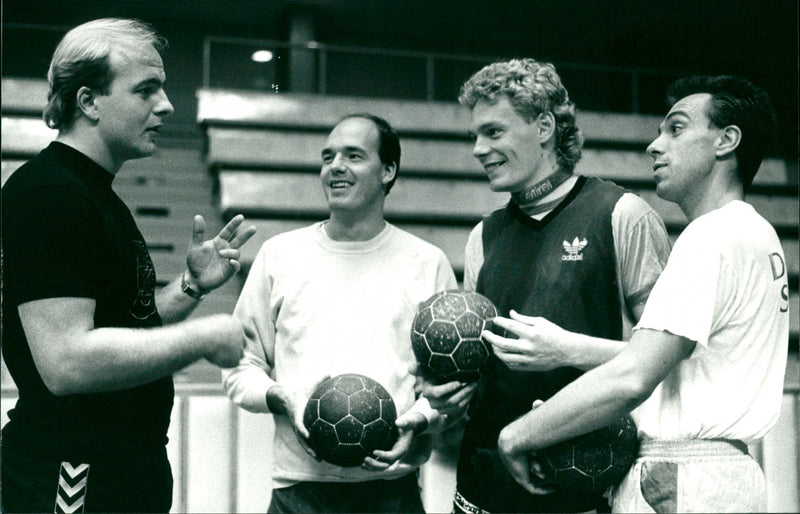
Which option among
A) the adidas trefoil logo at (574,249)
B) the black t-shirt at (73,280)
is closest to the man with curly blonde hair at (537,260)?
the adidas trefoil logo at (574,249)

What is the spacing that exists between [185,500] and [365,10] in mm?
8200

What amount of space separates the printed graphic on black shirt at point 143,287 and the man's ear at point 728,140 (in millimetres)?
1514

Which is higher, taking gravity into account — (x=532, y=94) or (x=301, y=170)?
(x=301, y=170)

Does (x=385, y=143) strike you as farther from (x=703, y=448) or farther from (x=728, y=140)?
(x=703, y=448)

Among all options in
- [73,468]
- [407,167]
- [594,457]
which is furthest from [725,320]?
[407,167]

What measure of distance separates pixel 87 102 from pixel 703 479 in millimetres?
1747

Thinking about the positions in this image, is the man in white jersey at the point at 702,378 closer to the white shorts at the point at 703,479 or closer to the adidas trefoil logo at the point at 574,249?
the white shorts at the point at 703,479

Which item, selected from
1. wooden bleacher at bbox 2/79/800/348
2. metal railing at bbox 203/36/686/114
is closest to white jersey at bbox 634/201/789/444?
wooden bleacher at bbox 2/79/800/348

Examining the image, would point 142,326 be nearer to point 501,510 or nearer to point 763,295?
point 501,510

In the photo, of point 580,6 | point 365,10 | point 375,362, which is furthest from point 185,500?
point 580,6

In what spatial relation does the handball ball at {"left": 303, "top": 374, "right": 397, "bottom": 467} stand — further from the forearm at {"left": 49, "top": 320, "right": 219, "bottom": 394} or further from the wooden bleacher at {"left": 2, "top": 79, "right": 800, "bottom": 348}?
the wooden bleacher at {"left": 2, "top": 79, "right": 800, "bottom": 348}

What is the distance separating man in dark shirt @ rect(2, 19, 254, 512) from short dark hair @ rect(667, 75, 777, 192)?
134 cm

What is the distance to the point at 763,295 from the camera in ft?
6.39

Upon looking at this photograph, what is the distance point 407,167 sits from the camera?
957cm
